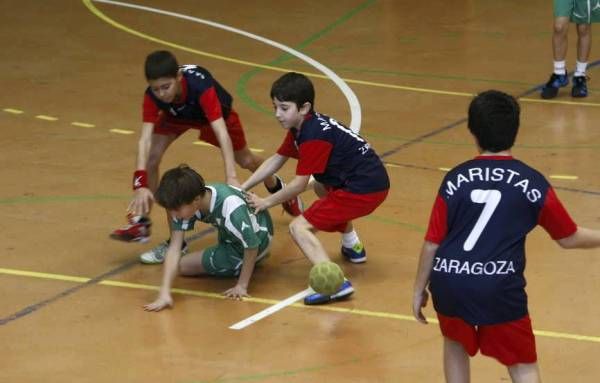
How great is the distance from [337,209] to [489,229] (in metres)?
2.74

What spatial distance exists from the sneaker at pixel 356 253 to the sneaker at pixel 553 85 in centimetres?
487

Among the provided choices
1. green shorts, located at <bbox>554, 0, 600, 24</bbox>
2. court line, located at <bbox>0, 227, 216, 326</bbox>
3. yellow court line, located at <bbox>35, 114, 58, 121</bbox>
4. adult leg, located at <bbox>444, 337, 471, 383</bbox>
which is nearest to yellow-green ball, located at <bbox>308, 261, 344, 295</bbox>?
court line, located at <bbox>0, 227, 216, 326</bbox>

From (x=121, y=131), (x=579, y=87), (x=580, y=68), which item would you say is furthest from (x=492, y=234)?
(x=579, y=87)

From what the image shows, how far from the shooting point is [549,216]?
559cm

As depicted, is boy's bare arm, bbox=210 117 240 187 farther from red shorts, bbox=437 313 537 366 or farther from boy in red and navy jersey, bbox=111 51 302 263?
red shorts, bbox=437 313 537 366

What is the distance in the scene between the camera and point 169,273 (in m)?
7.95

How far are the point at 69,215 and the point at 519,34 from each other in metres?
7.78

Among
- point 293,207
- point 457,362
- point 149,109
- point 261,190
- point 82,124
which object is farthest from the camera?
point 82,124

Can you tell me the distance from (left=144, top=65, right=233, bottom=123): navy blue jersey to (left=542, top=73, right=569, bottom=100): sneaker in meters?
4.85

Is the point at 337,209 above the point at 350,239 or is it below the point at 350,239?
above

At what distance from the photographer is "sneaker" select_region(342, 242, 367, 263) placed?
341 inches

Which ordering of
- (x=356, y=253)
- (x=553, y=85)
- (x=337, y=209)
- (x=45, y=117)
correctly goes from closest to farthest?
(x=337, y=209) < (x=356, y=253) < (x=45, y=117) < (x=553, y=85)

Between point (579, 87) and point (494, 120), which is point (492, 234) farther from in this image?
point (579, 87)

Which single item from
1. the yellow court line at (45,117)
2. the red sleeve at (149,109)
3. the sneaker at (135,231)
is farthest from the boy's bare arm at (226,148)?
the yellow court line at (45,117)
